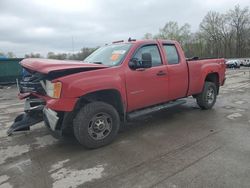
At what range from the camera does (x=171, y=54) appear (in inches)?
225

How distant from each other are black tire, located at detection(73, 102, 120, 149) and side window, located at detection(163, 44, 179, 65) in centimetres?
199

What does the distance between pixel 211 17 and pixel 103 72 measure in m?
67.8

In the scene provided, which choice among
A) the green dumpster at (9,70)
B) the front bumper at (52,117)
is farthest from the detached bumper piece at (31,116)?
the green dumpster at (9,70)

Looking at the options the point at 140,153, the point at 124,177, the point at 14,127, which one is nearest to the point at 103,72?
the point at 140,153

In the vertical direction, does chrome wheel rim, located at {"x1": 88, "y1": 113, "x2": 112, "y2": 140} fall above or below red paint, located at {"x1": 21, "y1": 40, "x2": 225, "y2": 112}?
below

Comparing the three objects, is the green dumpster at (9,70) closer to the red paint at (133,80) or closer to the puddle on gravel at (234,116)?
the red paint at (133,80)

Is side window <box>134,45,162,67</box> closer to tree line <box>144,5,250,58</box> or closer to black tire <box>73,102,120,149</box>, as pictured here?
black tire <box>73,102,120,149</box>

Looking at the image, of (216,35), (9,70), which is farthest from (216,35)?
(9,70)

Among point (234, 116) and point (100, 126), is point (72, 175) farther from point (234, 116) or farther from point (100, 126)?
point (234, 116)

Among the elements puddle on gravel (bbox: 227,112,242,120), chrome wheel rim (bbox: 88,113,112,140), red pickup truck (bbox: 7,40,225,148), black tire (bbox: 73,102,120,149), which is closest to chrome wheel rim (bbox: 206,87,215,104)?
puddle on gravel (bbox: 227,112,242,120)

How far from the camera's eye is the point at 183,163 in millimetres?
3559

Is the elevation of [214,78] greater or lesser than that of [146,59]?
lesser

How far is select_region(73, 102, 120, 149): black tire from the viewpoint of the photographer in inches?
160

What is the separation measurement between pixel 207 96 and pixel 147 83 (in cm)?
265
